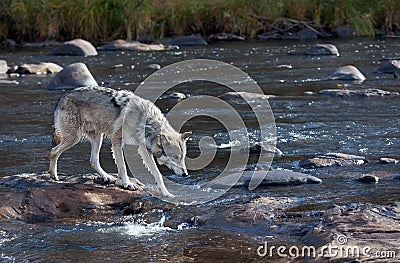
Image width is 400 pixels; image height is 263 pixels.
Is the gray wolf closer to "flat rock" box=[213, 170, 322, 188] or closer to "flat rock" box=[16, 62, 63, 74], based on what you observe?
"flat rock" box=[213, 170, 322, 188]

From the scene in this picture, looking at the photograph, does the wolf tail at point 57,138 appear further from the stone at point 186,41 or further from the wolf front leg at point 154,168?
the stone at point 186,41

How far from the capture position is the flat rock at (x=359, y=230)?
5.07m

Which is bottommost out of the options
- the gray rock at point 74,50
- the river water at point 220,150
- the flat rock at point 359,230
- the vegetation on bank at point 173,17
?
the river water at point 220,150

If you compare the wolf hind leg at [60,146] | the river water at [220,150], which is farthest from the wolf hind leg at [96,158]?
the river water at [220,150]

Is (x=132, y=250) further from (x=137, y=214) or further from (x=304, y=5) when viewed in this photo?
(x=304, y=5)

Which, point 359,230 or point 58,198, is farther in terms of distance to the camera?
point 58,198

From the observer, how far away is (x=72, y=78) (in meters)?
15.4

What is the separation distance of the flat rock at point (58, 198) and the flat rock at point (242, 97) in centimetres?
664

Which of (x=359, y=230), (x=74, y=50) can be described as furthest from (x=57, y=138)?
(x=74, y=50)

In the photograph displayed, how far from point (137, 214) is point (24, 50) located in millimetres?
17828

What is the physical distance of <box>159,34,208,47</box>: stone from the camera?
24.5 metres

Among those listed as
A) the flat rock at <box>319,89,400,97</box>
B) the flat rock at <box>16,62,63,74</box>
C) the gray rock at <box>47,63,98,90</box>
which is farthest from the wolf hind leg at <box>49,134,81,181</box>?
the flat rock at <box>16,62,63,74</box>

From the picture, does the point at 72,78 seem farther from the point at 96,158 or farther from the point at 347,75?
the point at 96,158

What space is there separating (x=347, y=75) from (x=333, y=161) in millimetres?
7583
